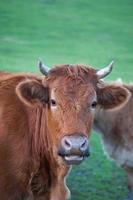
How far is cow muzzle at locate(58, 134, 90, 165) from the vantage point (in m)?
5.49

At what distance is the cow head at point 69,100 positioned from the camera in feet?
18.3

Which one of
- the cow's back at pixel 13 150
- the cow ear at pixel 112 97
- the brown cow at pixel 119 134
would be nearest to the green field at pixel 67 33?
the brown cow at pixel 119 134

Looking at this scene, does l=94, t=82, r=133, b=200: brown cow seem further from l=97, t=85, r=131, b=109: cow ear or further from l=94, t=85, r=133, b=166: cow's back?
l=97, t=85, r=131, b=109: cow ear

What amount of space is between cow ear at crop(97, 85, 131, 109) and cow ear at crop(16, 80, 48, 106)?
554 millimetres

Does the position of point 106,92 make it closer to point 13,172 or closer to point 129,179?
point 13,172

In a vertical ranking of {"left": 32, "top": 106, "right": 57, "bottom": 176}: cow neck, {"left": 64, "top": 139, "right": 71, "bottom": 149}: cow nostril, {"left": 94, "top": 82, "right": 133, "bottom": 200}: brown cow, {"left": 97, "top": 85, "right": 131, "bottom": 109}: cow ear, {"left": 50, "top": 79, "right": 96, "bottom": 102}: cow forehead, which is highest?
{"left": 50, "top": 79, "right": 96, "bottom": 102}: cow forehead

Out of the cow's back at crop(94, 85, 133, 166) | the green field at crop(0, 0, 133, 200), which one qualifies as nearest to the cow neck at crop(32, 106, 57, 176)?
the cow's back at crop(94, 85, 133, 166)

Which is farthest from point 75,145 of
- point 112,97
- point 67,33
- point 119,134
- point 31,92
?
point 67,33

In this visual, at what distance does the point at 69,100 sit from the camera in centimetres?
577

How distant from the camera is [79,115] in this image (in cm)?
574

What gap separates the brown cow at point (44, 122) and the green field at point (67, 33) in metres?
3.90

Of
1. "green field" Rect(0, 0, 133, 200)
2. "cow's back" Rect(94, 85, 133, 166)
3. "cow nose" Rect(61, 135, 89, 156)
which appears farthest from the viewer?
"green field" Rect(0, 0, 133, 200)

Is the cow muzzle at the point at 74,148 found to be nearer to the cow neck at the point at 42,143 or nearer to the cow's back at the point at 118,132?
the cow neck at the point at 42,143

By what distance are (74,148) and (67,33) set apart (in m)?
11.2
